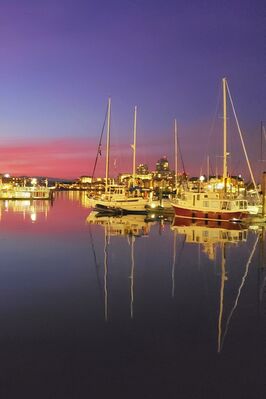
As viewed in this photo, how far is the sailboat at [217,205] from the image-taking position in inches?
1590

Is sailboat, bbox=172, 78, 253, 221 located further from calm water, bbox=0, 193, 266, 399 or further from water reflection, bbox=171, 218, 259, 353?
calm water, bbox=0, 193, 266, 399

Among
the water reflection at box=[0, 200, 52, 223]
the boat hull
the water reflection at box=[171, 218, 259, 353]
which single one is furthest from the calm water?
the water reflection at box=[0, 200, 52, 223]

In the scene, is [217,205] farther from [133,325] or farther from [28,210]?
[133,325]

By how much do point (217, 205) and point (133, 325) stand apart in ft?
105

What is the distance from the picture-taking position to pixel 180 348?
9578 mm

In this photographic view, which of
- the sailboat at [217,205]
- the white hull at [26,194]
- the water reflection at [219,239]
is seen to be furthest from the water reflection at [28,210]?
the white hull at [26,194]

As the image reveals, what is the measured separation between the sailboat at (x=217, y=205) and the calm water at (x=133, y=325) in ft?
58.6

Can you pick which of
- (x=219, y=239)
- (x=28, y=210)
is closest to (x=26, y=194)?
(x=28, y=210)

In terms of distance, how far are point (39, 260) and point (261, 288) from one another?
411 inches

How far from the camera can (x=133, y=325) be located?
1109 centimetres

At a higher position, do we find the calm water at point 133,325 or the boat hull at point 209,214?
the boat hull at point 209,214

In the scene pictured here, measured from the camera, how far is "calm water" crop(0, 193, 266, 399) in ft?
26.2

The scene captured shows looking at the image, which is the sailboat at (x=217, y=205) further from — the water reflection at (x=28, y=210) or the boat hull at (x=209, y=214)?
the water reflection at (x=28, y=210)

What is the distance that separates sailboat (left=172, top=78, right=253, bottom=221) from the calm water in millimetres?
17857
